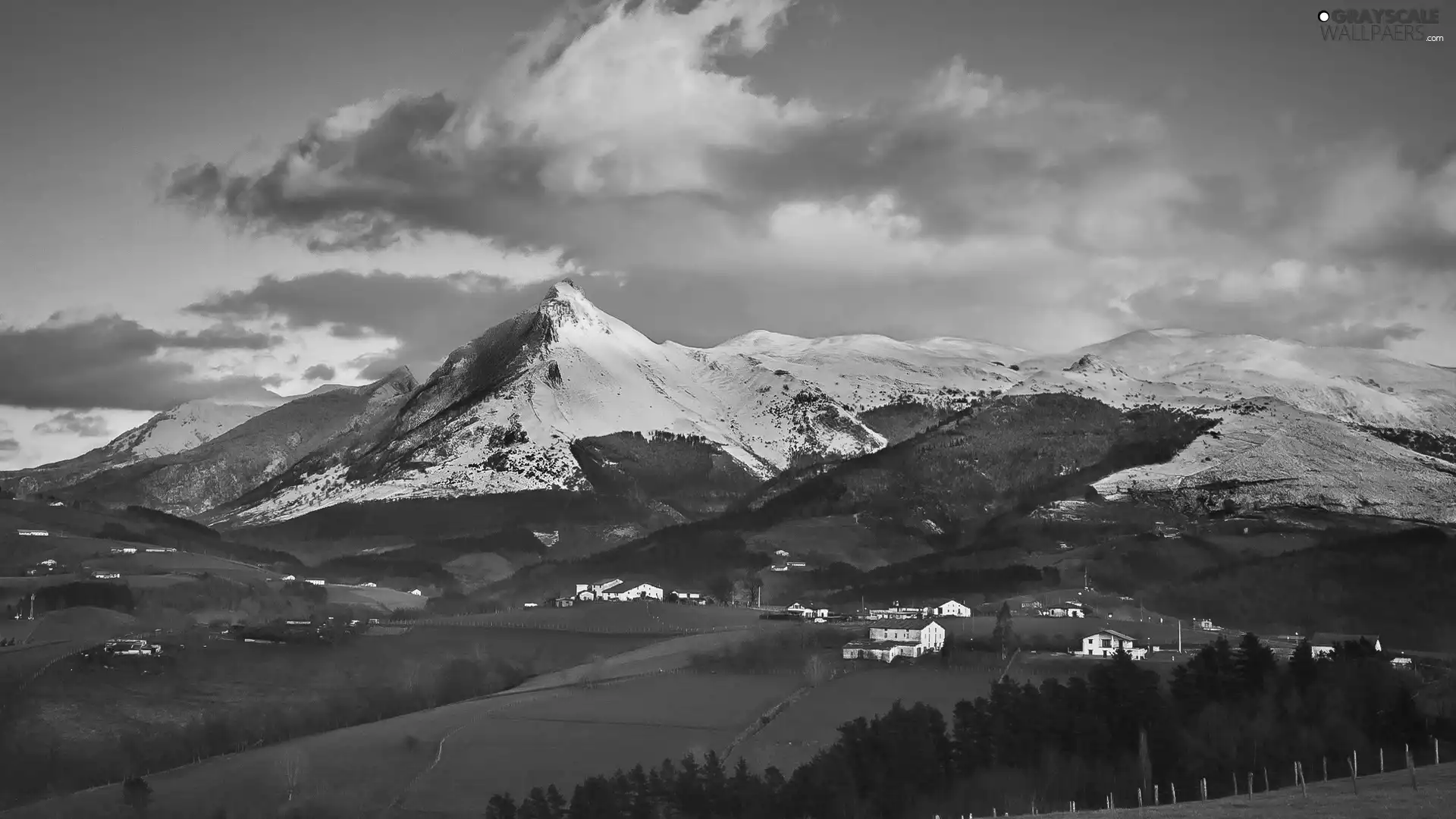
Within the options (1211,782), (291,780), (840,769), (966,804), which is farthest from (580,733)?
(1211,782)

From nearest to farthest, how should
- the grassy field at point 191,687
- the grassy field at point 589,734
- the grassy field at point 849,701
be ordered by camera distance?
the grassy field at point 589,734 → the grassy field at point 849,701 → the grassy field at point 191,687

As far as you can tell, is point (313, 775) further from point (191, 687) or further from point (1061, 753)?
point (191, 687)

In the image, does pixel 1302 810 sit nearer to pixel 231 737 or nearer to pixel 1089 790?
pixel 1089 790

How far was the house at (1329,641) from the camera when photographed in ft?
490

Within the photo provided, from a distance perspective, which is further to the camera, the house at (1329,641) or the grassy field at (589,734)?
the house at (1329,641)

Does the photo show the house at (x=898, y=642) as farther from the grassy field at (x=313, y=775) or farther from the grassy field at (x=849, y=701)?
the grassy field at (x=313, y=775)

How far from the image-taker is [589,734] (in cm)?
13112

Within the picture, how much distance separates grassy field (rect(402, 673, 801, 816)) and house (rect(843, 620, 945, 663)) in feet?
41.6

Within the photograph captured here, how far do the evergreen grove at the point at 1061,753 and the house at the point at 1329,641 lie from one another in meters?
27.9

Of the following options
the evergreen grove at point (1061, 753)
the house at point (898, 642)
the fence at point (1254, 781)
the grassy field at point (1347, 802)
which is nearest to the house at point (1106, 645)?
the house at point (898, 642)

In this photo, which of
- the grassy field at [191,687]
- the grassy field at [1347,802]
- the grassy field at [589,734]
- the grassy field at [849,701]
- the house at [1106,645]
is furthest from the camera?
the grassy field at [191,687]

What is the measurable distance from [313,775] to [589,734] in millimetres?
21369

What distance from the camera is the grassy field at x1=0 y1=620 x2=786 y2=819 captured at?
119 m

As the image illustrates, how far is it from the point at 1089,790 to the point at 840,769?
619 inches
